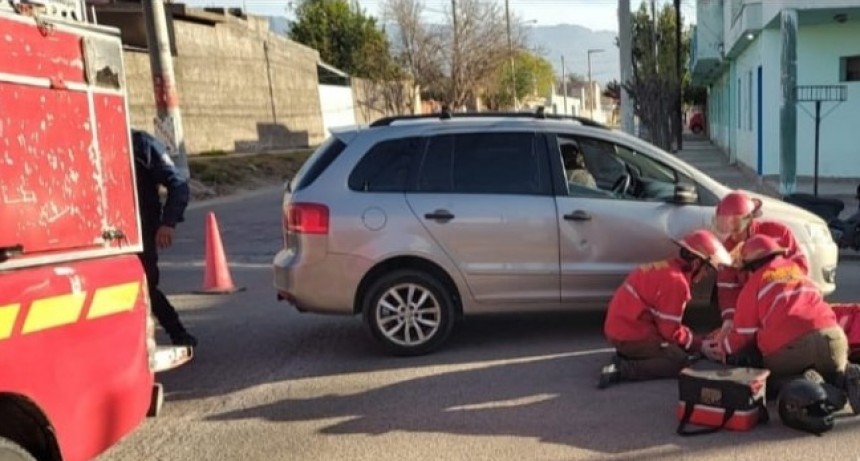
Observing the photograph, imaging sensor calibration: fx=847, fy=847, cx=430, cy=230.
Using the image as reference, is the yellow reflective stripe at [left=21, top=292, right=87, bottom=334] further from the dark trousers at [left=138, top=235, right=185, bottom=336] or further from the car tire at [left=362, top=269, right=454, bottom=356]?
the car tire at [left=362, top=269, right=454, bottom=356]

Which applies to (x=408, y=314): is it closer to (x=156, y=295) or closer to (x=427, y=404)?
(x=427, y=404)

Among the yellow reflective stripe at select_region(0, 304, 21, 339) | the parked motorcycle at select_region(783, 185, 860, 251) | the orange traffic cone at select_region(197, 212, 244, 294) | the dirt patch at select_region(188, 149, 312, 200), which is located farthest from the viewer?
the dirt patch at select_region(188, 149, 312, 200)

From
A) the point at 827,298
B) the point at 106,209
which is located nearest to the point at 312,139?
the point at 827,298

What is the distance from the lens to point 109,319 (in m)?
3.62

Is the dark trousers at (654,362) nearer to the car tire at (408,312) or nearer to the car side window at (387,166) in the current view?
the car tire at (408,312)

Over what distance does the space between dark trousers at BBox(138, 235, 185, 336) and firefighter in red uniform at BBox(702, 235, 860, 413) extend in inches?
156

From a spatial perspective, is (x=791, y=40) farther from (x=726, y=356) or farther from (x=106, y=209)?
(x=106, y=209)

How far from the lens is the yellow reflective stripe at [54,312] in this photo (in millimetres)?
3184

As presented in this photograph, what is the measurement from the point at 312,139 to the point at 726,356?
37950 mm

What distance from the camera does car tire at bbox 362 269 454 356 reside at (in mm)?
6254

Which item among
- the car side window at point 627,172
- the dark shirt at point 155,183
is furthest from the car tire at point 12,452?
the car side window at point 627,172

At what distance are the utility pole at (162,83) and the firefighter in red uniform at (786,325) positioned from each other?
386 inches

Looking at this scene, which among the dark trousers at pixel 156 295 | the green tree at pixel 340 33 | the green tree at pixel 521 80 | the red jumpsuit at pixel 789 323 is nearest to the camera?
the red jumpsuit at pixel 789 323

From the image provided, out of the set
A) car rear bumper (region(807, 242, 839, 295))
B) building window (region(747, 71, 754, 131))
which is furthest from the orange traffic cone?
building window (region(747, 71, 754, 131))
